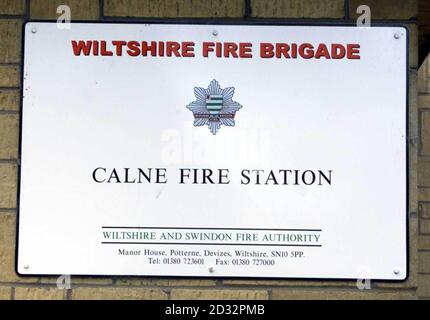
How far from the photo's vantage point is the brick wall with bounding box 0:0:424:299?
2701 millimetres

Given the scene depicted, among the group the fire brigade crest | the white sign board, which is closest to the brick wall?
the white sign board

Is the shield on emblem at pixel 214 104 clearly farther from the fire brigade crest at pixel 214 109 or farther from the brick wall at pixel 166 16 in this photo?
the brick wall at pixel 166 16

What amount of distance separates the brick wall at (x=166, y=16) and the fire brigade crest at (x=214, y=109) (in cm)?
29

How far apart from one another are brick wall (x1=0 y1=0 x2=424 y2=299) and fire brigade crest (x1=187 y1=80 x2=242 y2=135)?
294 mm

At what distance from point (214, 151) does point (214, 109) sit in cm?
15

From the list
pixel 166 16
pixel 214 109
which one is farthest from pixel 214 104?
pixel 166 16

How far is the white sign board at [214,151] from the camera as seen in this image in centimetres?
269

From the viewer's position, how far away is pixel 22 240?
272 cm

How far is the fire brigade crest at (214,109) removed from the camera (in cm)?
273

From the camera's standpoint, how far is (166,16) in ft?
9.17

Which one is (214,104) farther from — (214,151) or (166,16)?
(166,16)

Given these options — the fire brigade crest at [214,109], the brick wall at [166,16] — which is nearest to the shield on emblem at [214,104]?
the fire brigade crest at [214,109]
